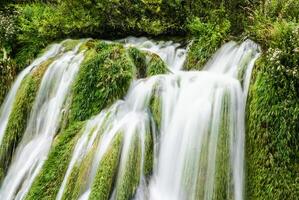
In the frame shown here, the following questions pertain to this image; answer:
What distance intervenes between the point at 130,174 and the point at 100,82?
1953 millimetres

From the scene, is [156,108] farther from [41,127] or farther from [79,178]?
[41,127]

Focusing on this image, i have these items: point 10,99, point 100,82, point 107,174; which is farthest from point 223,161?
point 10,99

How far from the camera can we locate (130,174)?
5555mm

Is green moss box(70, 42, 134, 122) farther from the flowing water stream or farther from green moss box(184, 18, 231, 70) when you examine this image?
green moss box(184, 18, 231, 70)

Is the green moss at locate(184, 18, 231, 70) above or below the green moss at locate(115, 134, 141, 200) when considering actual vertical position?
above

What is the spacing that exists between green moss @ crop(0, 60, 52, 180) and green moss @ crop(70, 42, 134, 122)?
920mm

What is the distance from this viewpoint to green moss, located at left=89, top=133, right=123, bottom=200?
5508 mm

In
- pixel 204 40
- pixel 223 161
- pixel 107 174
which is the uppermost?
pixel 204 40

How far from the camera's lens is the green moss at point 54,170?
240 inches

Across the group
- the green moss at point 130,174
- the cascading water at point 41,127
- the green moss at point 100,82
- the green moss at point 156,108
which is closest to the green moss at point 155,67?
the green moss at point 100,82

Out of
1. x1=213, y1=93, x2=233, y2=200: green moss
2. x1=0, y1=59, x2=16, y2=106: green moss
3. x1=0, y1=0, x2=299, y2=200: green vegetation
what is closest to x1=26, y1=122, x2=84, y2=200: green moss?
x1=0, y1=0, x2=299, y2=200: green vegetation

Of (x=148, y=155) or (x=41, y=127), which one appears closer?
(x=148, y=155)

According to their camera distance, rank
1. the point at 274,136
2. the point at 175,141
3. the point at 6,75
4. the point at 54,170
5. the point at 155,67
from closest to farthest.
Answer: the point at 274,136, the point at 175,141, the point at 54,170, the point at 155,67, the point at 6,75

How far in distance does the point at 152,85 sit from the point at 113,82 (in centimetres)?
71
